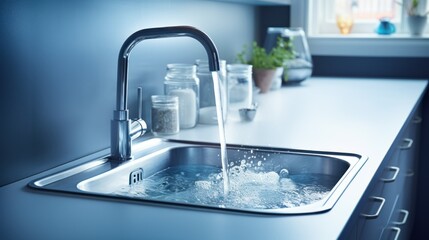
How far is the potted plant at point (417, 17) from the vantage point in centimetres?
283

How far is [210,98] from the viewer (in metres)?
1.82

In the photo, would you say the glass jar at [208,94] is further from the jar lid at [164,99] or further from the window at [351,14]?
the window at [351,14]

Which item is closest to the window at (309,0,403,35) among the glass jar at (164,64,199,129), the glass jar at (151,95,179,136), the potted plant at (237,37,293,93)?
the potted plant at (237,37,293,93)

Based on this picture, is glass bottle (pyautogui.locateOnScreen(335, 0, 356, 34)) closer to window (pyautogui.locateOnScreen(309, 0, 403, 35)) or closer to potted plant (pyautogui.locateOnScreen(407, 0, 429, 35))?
window (pyautogui.locateOnScreen(309, 0, 403, 35))

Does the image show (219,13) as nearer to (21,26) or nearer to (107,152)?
(107,152)

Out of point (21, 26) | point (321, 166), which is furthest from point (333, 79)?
point (21, 26)

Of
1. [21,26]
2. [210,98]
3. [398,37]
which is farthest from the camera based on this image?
[398,37]

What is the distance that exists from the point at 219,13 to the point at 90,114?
39.7 inches

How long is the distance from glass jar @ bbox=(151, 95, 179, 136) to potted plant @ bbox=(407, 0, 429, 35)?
5.40 ft

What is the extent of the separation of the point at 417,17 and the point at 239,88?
126 centimetres

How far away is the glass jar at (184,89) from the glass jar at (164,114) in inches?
3.0

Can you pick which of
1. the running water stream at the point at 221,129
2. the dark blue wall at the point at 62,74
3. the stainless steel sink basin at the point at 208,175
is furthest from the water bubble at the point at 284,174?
the dark blue wall at the point at 62,74

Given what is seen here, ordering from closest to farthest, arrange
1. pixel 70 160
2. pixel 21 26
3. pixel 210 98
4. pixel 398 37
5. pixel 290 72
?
pixel 21 26 < pixel 70 160 < pixel 210 98 < pixel 290 72 < pixel 398 37

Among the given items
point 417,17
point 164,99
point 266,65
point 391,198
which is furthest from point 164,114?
point 417,17
